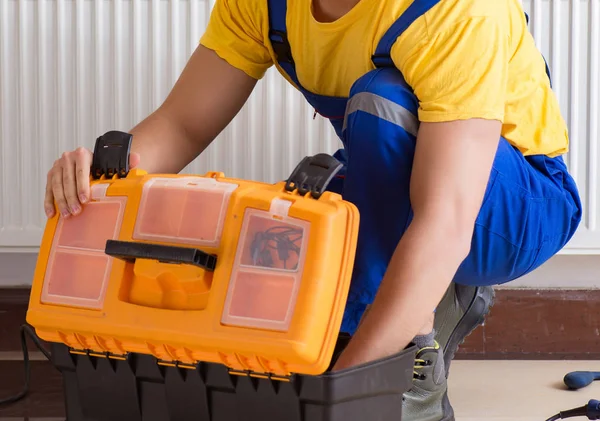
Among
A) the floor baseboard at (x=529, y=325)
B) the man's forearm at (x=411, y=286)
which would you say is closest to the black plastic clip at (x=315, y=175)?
the man's forearm at (x=411, y=286)

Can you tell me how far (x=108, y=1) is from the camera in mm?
1419

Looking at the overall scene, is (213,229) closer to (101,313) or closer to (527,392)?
(101,313)

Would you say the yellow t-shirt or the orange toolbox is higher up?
the yellow t-shirt

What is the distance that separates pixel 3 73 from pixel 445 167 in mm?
934

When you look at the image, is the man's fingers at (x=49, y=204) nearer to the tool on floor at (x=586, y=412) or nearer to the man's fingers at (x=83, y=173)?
the man's fingers at (x=83, y=173)

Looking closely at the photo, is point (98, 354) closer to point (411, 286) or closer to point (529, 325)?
point (411, 286)

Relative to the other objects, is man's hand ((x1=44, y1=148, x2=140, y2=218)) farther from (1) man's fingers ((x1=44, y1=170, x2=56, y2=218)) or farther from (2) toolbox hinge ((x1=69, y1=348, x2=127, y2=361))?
(2) toolbox hinge ((x1=69, y1=348, x2=127, y2=361))

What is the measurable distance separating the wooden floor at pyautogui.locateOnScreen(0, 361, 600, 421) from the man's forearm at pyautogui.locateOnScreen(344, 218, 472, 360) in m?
0.44

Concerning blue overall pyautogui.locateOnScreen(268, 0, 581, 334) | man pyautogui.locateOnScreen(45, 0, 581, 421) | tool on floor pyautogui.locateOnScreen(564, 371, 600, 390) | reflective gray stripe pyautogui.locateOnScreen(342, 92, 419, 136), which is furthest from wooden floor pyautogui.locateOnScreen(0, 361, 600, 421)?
reflective gray stripe pyautogui.locateOnScreen(342, 92, 419, 136)

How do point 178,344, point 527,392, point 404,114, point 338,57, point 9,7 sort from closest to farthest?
point 178,344 < point 404,114 < point 338,57 < point 527,392 < point 9,7

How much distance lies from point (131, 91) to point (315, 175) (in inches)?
31.9

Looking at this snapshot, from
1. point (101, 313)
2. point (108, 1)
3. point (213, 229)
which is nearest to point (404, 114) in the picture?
point (213, 229)

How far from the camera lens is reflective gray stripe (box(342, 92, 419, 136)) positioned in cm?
87

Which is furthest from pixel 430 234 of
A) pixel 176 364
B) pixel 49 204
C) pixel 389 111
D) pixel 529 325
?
pixel 529 325
